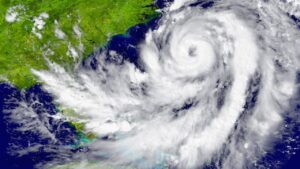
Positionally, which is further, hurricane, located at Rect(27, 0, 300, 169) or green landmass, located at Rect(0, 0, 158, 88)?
green landmass, located at Rect(0, 0, 158, 88)

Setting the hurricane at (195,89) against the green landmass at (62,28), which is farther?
the green landmass at (62,28)

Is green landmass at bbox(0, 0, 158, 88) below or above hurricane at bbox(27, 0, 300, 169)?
above

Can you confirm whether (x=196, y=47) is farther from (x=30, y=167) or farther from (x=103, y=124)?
(x=30, y=167)

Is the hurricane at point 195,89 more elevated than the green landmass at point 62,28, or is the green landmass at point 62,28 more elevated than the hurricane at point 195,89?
the green landmass at point 62,28

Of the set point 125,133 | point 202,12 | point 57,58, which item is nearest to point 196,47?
point 202,12
